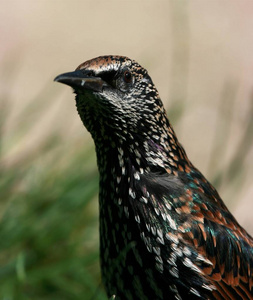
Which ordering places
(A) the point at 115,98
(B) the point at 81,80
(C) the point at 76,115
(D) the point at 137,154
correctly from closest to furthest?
(B) the point at 81,80, (A) the point at 115,98, (D) the point at 137,154, (C) the point at 76,115

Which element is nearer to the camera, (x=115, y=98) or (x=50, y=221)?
(x=115, y=98)

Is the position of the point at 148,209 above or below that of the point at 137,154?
below

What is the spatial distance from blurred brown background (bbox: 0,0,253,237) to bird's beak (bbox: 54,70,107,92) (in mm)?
2430

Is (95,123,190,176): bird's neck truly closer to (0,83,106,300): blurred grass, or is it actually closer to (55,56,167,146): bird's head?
(55,56,167,146): bird's head

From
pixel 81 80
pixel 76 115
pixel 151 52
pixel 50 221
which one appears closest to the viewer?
pixel 81 80

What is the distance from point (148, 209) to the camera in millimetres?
2834

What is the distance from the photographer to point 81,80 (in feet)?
8.77

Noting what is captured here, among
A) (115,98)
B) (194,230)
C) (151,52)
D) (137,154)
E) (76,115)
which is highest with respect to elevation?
(151,52)

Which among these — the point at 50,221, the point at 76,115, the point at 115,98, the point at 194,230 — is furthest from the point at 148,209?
the point at 76,115

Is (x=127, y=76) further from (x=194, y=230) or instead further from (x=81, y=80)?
(x=194, y=230)

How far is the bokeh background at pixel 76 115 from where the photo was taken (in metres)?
3.81

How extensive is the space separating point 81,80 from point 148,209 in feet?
1.62

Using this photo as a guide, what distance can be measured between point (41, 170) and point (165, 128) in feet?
4.18

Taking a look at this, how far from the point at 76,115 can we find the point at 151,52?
1.28 m
